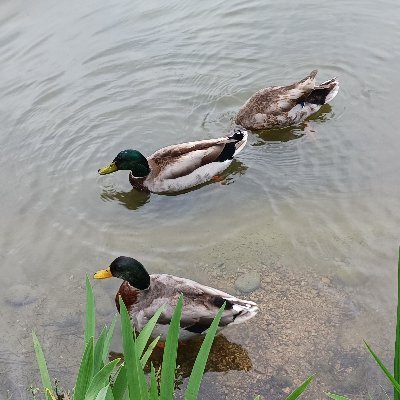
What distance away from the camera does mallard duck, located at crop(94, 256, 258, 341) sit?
4.66 m

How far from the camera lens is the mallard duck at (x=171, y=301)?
4656 mm

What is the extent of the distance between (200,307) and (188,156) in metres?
2.31

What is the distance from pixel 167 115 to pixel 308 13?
3.27 meters

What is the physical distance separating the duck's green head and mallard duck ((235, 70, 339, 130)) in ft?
4.77

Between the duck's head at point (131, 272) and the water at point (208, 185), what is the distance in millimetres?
542

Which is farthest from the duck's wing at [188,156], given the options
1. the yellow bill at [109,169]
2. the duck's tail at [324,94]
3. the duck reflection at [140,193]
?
the duck's tail at [324,94]

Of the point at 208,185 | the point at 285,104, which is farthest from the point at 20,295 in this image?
the point at 285,104

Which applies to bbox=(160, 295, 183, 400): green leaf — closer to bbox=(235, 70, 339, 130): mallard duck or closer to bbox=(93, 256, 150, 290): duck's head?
bbox=(93, 256, 150, 290): duck's head

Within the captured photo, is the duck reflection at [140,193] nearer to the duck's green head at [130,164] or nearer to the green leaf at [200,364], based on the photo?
the duck's green head at [130,164]

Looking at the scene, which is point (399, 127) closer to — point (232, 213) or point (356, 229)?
point (356, 229)

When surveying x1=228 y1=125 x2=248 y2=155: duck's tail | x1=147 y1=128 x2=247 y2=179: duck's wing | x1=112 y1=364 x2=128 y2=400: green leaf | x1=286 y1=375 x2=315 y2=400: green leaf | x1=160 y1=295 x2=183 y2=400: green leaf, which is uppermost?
x1=160 y1=295 x2=183 y2=400: green leaf

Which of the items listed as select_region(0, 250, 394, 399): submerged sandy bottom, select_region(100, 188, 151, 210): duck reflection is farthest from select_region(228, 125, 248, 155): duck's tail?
select_region(0, 250, 394, 399): submerged sandy bottom

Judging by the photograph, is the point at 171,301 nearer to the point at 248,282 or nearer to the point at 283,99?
the point at 248,282

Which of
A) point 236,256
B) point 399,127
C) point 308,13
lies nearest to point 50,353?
point 236,256
